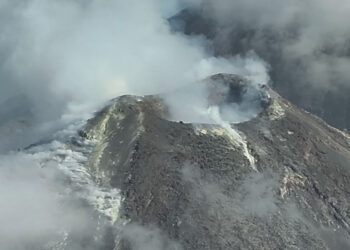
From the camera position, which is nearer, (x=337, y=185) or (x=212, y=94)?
(x=337, y=185)

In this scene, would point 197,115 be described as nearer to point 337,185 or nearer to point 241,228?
point 337,185

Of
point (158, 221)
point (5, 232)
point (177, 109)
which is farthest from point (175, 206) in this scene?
point (177, 109)

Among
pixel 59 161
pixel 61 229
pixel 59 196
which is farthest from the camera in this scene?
pixel 59 161

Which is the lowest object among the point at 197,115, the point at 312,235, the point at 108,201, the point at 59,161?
the point at 312,235


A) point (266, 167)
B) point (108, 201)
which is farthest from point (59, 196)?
point (266, 167)

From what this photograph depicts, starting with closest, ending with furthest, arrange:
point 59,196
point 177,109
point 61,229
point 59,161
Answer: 1. point 61,229
2. point 59,196
3. point 59,161
4. point 177,109

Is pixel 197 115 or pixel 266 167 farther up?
pixel 197 115

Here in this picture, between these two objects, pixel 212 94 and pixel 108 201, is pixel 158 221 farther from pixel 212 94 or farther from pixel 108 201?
pixel 212 94
